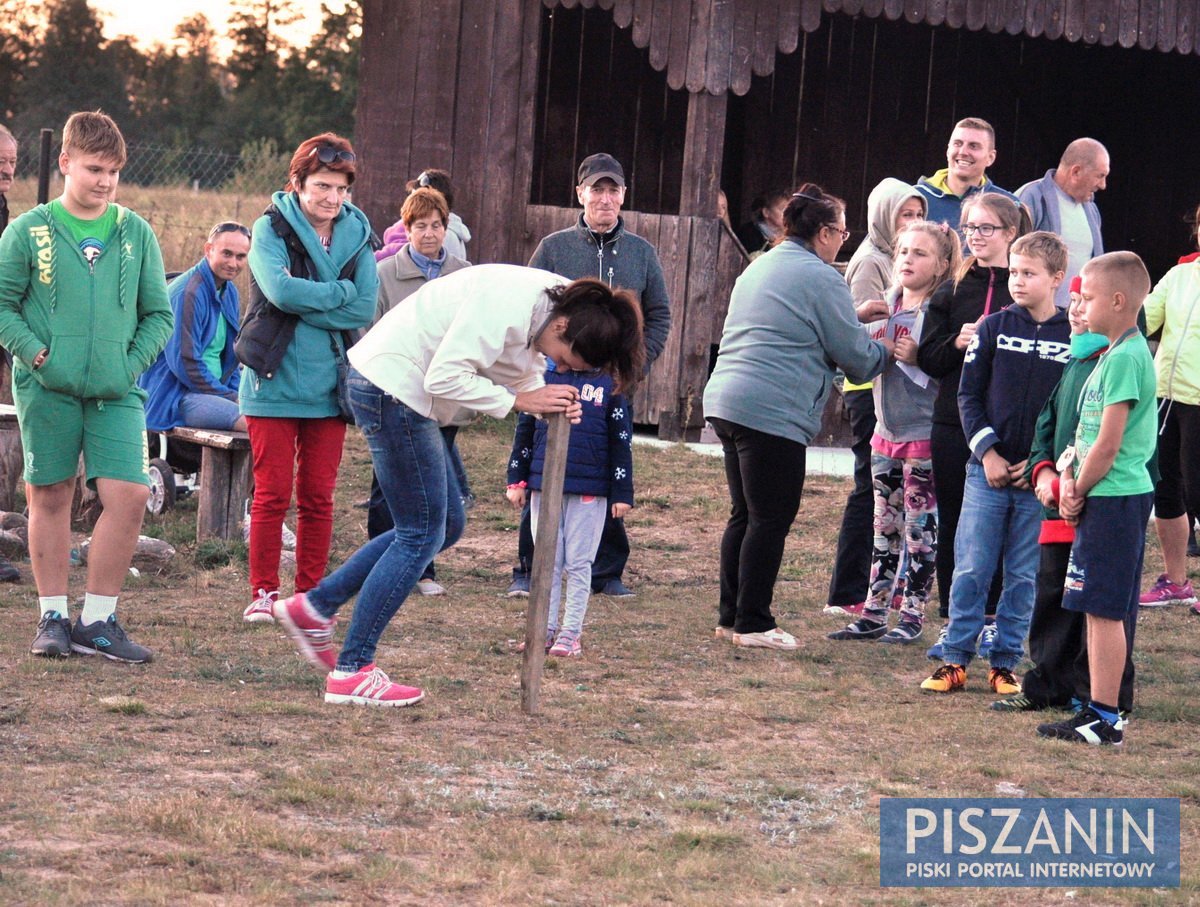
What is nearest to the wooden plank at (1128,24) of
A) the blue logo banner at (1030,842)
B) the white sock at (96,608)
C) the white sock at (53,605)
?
the blue logo banner at (1030,842)

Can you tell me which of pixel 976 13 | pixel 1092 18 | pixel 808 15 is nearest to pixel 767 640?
pixel 808 15

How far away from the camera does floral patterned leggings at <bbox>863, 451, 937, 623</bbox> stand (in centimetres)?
659

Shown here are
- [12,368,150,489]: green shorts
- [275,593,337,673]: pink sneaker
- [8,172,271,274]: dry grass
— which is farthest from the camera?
[8,172,271,274]: dry grass

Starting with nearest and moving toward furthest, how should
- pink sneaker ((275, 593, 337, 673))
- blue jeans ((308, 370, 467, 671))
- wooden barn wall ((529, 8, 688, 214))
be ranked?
blue jeans ((308, 370, 467, 671))
pink sneaker ((275, 593, 337, 673))
wooden barn wall ((529, 8, 688, 214))

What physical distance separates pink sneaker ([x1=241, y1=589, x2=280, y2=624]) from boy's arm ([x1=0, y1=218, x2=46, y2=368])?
4.73 ft

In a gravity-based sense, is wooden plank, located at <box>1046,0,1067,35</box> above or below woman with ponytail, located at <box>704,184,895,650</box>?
above

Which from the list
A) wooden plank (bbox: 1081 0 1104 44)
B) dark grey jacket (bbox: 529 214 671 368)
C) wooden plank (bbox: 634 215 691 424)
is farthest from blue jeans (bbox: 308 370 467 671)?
wooden plank (bbox: 1081 0 1104 44)

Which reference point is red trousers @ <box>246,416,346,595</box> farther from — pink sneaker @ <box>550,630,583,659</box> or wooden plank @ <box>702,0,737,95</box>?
wooden plank @ <box>702,0,737,95</box>

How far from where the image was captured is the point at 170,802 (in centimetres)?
407

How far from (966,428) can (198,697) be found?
2.85m

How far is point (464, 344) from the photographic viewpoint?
4.80 meters

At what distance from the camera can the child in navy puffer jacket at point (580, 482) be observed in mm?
6262

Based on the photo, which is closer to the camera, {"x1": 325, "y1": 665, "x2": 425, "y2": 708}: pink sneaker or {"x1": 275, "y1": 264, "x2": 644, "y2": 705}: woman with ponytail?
{"x1": 275, "y1": 264, "x2": 644, "y2": 705}: woman with ponytail

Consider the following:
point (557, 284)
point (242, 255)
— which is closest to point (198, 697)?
point (557, 284)
